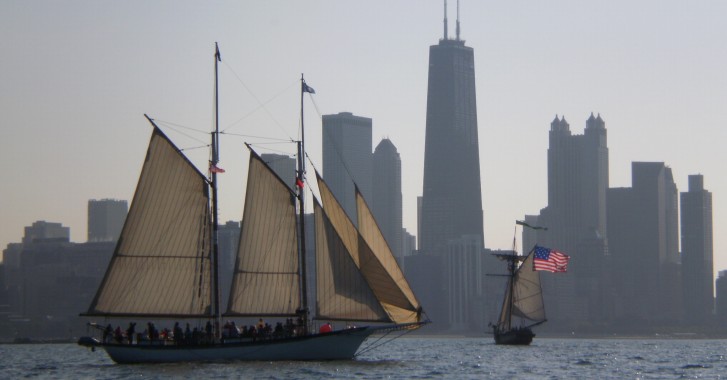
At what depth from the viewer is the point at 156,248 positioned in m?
78.3

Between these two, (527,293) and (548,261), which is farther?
(527,293)

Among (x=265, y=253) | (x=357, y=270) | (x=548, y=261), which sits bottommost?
(x=357, y=270)

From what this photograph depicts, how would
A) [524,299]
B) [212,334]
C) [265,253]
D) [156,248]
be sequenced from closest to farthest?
1. [156,248]
2. [265,253]
3. [212,334]
4. [524,299]

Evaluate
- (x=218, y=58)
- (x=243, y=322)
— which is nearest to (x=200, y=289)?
(x=218, y=58)

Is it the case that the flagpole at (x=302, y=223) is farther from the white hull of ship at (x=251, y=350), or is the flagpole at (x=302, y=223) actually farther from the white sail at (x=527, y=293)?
the white sail at (x=527, y=293)

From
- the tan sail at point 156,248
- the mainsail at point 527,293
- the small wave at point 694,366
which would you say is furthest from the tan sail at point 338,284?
the mainsail at point 527,293

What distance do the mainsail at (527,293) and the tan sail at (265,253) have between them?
6922 cm

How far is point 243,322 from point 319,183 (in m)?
124

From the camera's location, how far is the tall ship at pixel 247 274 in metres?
77.6

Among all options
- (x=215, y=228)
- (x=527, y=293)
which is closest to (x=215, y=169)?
(x=215, y=228)

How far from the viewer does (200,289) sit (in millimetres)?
79750

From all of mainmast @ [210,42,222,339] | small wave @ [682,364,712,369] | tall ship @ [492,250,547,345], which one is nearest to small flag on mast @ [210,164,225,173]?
mainmast @ [210,42,222,339]

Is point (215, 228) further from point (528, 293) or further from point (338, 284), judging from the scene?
point (528, 293)

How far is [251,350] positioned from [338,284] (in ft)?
19.9
